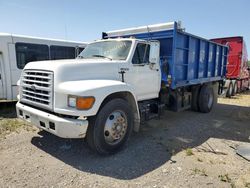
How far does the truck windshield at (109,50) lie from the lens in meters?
4.86

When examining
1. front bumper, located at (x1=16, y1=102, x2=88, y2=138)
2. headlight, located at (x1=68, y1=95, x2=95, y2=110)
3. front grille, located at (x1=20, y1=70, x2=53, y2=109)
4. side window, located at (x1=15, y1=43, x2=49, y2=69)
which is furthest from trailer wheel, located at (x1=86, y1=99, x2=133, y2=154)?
side window, located at (x1=15, y1=43, x2=49, y2=69)

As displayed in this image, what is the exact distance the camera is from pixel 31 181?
334cm

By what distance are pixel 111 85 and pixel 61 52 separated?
21.2 feet

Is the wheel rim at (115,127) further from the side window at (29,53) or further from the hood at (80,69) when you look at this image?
the side window at (29,53)

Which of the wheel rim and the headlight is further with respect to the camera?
the wheel rim

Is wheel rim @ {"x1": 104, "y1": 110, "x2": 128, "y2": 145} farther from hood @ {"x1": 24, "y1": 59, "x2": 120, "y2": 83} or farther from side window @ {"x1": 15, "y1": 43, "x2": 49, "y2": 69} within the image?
side window @ {"x1": 15, "y1": 43, "x2": 49, "y2": 69}

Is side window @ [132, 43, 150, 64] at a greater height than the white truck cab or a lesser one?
greater

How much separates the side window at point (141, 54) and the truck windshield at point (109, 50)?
0.22 metres

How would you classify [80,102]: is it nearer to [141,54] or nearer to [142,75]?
[142,75]

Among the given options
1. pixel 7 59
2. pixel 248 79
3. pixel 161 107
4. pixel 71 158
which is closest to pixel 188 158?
pixel 161 107

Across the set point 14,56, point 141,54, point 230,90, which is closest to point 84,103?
point 141,54

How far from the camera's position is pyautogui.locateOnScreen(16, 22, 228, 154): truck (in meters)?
3.67

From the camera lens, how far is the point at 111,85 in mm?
3992

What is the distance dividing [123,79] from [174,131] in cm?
231
